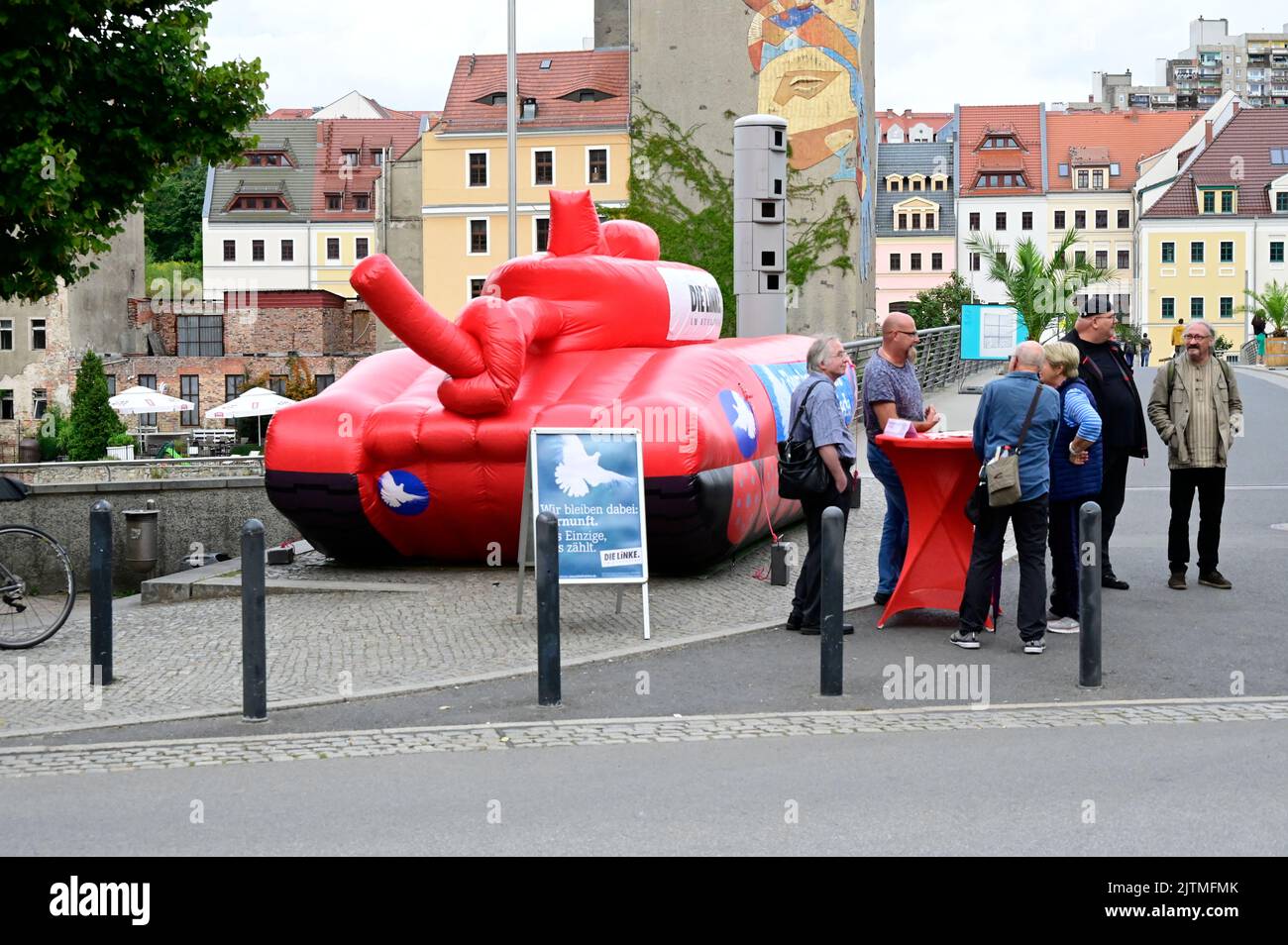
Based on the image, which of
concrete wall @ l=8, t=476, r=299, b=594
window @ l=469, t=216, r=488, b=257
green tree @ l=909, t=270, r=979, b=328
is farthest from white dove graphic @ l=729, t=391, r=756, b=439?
window @ l=469, t=216, r=488, b=257

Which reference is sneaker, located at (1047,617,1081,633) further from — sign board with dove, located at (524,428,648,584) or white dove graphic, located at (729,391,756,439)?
white dove graphic, located at (729,391,756,439)

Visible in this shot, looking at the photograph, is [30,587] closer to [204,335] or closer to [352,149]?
[204,335]

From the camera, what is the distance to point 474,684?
9188 millimetres

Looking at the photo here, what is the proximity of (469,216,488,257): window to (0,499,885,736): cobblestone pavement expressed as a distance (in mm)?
54295

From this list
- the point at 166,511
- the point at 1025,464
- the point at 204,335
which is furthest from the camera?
the point at 204,335

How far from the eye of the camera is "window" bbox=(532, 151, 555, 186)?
220ft

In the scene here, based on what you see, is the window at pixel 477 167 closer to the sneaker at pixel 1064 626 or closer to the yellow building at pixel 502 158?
the yellow building at pixel 502 158

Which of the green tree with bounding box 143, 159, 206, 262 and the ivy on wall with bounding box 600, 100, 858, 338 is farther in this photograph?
the green tree with bounding box 143, 159, 206, 262

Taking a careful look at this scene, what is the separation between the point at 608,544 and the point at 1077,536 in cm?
300

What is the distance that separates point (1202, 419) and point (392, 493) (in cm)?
604

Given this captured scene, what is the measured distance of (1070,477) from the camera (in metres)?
10.5

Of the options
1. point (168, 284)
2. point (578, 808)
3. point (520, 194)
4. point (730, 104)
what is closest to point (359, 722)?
point (578, 808)

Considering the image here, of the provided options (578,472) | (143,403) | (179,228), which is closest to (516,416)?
(578,472)

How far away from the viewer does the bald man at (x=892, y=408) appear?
10.9m
